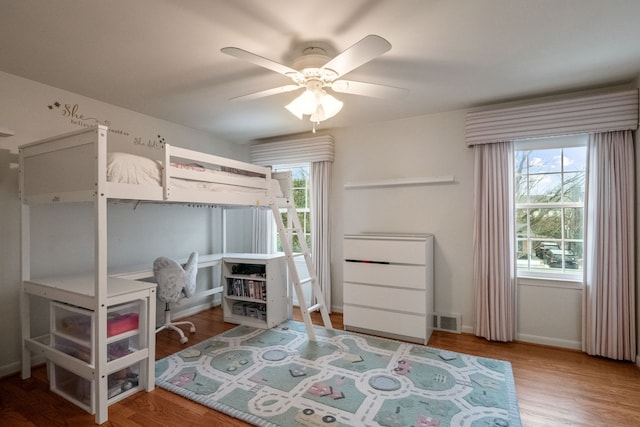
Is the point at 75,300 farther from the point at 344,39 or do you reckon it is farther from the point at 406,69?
the point at 406,69

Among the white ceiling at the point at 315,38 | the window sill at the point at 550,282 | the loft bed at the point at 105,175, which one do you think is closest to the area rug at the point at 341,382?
the window sill at the point at 550,282

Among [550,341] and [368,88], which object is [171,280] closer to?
[368,88]

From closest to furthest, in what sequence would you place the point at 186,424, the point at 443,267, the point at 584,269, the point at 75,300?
the point at 186,424 → the point at 75,300 → the point at 584,269 → the point at 443,267

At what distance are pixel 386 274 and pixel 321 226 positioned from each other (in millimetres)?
1148

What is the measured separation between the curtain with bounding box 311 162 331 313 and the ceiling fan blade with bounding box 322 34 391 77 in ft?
6.97

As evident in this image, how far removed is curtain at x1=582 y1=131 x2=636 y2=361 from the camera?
2.55m

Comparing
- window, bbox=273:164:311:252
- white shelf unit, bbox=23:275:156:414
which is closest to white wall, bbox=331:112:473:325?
window, bbox=273:164:311:252

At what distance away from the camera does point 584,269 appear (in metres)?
2.77

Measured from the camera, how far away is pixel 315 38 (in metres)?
1.90

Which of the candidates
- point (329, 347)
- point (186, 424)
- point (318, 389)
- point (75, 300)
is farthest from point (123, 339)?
point (329, 347)

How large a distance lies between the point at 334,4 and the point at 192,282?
2678 millimetres

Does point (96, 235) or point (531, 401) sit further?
point (531, 401)

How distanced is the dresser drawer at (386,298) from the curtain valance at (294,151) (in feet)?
5.37

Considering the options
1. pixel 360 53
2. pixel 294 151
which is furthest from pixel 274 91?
pixel 294 151
